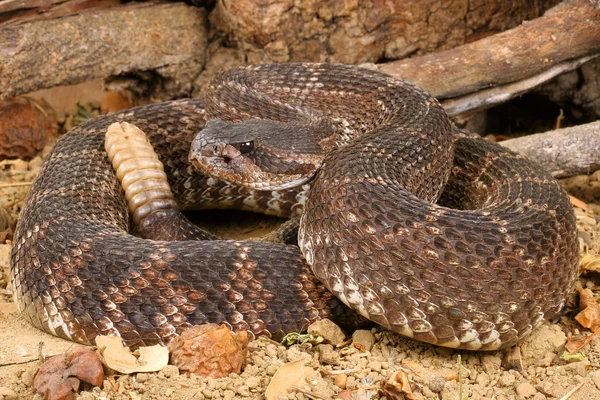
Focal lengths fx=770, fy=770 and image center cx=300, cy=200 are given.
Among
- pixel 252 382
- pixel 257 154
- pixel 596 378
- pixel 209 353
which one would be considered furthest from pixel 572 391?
pixel 257 154

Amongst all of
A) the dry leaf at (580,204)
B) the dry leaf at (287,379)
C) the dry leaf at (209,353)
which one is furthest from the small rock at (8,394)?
the dry leaf at (580,204)

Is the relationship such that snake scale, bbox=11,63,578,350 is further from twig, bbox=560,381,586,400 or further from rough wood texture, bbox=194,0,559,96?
rough wood texture, bbox=194,0,559,96

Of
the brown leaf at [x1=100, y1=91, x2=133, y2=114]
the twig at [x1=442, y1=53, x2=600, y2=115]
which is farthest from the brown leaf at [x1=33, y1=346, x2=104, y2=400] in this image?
the brown leaf at [x1=100, y1=91, x2=133, y2=114]

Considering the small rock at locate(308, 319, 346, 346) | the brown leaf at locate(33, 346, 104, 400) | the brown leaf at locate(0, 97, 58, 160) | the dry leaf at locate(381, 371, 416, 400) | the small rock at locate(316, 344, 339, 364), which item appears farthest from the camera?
the brown leaf at locate(0, 97, 58, 160)

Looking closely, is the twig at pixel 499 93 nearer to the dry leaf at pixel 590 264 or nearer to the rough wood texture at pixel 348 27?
the rough wood texture at pixel 348 27

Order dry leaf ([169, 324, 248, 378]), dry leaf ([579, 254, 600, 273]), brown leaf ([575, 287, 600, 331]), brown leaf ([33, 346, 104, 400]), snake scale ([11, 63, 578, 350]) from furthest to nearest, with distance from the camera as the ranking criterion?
dry leaf ([579, 254, 600, 273])
brown leaf ([575, 287, 600, 331])
snake scale ([11, 63, 578, 350])
dry leaf ([169, 324, 248, 378])
brown leaf ([33, 346, 104, 400])

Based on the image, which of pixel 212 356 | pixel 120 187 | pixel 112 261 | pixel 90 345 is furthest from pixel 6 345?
pixel 120 187

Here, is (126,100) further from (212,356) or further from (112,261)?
(212,356)
